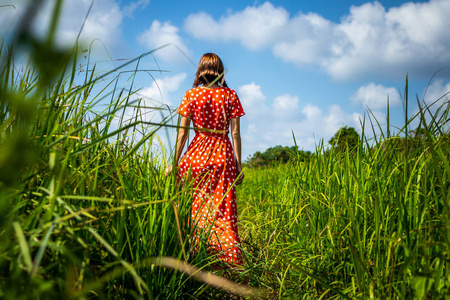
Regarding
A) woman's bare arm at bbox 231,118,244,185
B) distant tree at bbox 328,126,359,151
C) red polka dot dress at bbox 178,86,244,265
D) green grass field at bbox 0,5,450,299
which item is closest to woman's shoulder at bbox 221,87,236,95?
red polka dot dress at bbox 178,86,244,265

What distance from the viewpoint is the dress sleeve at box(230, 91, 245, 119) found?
3.17 meters

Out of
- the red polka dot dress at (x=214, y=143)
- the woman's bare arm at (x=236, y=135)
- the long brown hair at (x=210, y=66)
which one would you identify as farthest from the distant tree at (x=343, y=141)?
the long brown hair at (x=210, y=66)

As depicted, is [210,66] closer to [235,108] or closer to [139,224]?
[235,108]

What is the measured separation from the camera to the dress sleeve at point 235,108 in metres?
3.17

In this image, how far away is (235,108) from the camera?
3.18 m

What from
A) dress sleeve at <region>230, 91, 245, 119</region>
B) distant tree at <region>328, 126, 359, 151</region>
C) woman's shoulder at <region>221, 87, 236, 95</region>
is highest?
woman's shoulder at <region>221, 87, 236, 95</region>

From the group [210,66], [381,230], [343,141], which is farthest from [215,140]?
[381,230]

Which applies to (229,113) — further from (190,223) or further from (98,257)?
(98,257)

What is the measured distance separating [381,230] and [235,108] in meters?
1.90

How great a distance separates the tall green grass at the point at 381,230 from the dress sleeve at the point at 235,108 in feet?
3.36

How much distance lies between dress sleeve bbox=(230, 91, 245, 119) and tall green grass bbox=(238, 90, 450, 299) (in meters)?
1.02

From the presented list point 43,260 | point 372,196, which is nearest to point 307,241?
point 372,196

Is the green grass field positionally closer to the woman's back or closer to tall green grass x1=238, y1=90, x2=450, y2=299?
tall green grass x1=238, y1=90, x2=450, y2=299

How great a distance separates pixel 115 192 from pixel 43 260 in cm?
39
